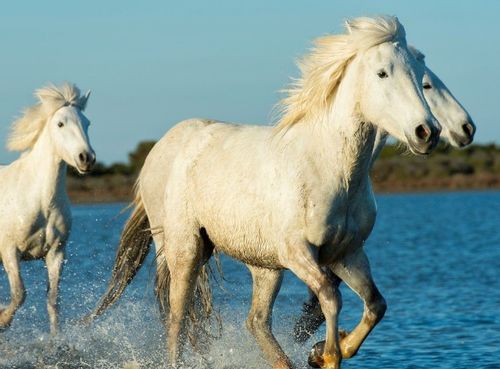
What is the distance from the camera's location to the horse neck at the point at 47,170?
10.4 m

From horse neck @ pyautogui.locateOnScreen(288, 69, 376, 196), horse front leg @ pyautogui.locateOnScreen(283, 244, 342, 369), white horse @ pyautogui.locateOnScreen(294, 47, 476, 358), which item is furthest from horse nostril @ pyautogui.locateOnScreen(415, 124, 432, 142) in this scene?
horse front leg @ pyautogui.locateOnScreen(283, 244, 342, 369)

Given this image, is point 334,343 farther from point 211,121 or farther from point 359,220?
point 211,121

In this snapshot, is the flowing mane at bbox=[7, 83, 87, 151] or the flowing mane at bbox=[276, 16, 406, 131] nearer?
the flowing mane at bbox=[276, 16, 406, 131]

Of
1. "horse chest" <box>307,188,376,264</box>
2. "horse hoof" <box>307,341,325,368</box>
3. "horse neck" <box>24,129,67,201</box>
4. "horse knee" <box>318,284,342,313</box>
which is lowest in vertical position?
"horse hoof" <box>307,341,325,368</box>

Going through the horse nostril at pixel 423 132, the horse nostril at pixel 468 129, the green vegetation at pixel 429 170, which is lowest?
the green vegetation at pixel 429 170

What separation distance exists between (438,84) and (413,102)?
150cm

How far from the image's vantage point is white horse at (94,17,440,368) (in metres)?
6.50

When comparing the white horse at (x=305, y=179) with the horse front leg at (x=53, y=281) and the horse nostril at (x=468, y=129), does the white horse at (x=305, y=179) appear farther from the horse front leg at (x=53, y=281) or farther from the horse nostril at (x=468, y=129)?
the horse front leg at (x=53, y=281)

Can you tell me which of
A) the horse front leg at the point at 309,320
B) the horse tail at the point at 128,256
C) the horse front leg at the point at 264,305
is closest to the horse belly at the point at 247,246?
the horse front leg at the point at 264,305

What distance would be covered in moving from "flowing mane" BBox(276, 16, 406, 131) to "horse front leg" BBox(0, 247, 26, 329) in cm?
383

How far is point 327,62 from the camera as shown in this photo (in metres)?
6.89

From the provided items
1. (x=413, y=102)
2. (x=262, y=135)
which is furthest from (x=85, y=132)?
(x=413, y=102)

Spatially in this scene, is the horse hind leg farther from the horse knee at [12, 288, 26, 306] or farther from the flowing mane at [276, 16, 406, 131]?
the horse knee at [12, 288, 26, 306]

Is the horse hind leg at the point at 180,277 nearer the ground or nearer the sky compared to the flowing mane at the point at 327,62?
nearer the ground
